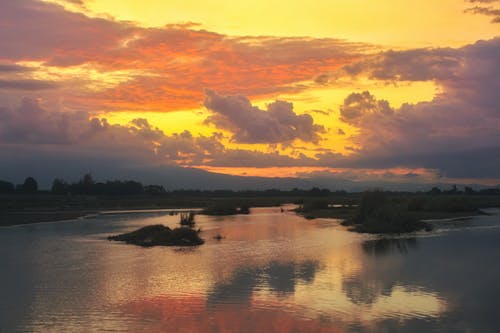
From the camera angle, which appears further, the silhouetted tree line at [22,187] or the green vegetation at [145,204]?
the silhouetted tree line at [22,187]

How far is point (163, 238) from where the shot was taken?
4228 cm

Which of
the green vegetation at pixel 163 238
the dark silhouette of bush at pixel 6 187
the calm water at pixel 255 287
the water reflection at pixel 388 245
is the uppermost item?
the dark silhouette of bush at pixel 6 187

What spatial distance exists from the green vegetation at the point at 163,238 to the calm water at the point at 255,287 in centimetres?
157

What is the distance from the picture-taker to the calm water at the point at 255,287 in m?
18.5

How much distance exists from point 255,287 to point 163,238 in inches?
766

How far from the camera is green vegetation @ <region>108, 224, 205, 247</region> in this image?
137 ft

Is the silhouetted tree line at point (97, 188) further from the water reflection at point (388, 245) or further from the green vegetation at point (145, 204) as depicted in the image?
the water reflection at point (388, 245)

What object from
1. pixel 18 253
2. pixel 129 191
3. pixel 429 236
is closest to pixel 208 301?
pixel 18 253

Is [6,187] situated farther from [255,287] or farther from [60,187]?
[255,287]

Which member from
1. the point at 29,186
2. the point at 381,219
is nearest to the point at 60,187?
the point at 29,186

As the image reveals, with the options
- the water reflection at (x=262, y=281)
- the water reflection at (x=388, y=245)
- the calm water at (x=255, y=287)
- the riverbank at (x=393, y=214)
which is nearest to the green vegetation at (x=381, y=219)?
the riverbank at (x=393, y=214)

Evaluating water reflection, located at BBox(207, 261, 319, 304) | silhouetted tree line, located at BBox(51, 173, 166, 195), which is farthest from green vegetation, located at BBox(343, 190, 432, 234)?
silhouetted tree line, located at BBox(51, 173, 166, 195)

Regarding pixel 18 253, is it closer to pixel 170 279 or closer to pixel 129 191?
pixel 170 279

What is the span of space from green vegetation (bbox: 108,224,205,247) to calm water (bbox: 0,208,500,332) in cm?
157
